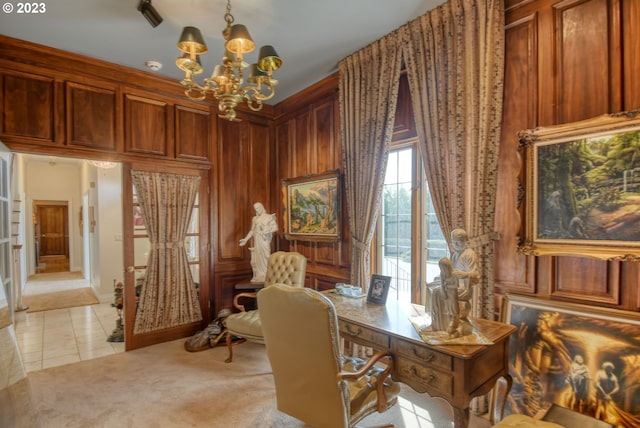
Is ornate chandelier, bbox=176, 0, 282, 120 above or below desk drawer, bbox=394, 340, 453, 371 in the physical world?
above

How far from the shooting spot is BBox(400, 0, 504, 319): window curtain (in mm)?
2381

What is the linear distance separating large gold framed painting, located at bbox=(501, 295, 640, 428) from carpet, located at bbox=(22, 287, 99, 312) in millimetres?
7034

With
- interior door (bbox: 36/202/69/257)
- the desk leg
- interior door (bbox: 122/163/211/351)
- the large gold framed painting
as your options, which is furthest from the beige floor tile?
interior door (bbox: 36/202/69/257)

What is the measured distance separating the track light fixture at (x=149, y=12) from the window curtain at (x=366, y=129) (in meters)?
1.88

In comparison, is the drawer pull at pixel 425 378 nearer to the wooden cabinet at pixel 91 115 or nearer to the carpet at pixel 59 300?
the wooden cabinet at pixel 91 115

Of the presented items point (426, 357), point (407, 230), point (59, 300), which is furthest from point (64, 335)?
point (426, 357)

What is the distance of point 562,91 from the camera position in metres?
2.14

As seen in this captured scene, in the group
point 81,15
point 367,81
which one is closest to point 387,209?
point 367,81

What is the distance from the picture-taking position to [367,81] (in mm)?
3307

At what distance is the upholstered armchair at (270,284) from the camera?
326 cm

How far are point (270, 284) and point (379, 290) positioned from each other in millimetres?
1617

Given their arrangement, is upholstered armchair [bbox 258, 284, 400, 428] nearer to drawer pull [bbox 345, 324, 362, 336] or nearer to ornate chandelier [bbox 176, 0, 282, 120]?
drawer pull [bbox 345, 324, 362, 336]

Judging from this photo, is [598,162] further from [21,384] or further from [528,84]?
[21,384]

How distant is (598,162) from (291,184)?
341 centimetres
